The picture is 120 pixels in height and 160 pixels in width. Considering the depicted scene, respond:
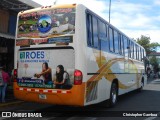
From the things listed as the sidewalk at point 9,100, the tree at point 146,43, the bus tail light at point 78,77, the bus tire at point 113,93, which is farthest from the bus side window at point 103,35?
the tree at point 146,43

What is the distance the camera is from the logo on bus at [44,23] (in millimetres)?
9680

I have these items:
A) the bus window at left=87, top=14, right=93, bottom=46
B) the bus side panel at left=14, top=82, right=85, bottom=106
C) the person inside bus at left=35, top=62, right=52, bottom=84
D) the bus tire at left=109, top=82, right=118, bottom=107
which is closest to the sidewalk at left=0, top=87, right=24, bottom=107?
the bus side panel at left=14, top=82, right=85, bottom=106

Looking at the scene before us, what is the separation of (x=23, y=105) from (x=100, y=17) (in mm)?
4754

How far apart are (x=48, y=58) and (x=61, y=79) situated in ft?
2.84

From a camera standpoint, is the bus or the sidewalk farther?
the sidewalk

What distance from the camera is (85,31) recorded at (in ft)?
30.5

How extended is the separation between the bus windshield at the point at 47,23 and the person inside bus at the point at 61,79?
1.15 m

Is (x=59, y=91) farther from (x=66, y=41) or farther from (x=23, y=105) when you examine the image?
(x=23, y=105)

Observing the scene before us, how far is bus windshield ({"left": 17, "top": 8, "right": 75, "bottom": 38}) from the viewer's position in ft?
30.6

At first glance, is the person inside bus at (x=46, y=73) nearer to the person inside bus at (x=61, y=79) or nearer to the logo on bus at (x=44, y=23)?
the person inside bus at (x=61, y=79)

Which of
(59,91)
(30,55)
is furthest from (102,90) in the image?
(30,55)

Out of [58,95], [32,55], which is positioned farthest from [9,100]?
[58,95]

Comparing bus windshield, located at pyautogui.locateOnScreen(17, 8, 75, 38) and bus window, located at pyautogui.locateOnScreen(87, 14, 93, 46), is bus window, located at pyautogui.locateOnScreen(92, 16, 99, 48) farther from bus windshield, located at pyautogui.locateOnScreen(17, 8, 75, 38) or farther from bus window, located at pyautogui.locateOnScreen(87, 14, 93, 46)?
bus windshield, located at pyautogui.locateOnScreen(17, 8, 75, 38)

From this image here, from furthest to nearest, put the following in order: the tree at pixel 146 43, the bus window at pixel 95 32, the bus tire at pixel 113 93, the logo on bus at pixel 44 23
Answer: the tree at pixel 146 43 → the bus tire at pixel 113 93 → the bus window at pixel 95 32 → the logo on bus at pixel 44 23
